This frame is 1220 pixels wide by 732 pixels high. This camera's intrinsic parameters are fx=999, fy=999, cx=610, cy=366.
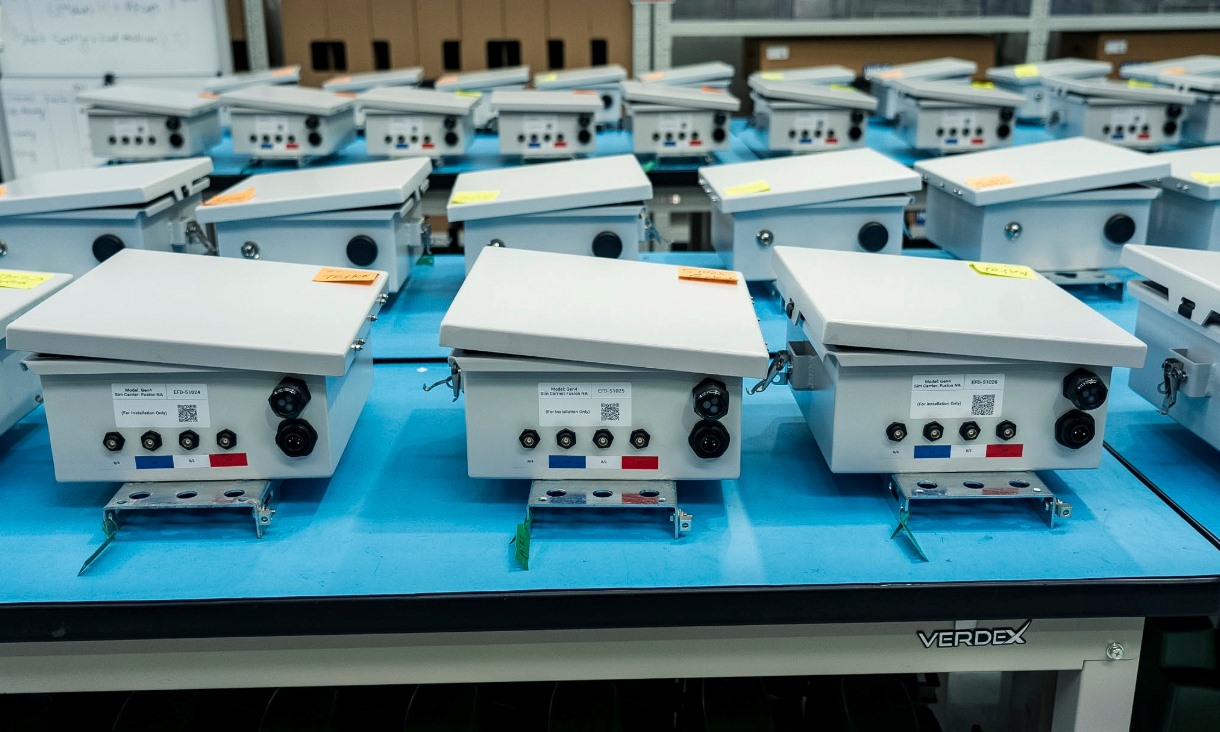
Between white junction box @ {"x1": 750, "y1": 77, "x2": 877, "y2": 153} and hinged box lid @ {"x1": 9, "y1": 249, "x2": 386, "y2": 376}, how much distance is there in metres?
1.91

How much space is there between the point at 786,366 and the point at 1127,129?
7.68 feet

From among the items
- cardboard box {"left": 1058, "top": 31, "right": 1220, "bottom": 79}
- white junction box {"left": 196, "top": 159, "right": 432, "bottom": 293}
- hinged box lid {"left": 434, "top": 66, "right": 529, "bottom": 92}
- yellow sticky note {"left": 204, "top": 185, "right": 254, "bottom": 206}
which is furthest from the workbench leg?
cardboard box {"left": 1058, "top": 31, "right": 1220, "bottom": 79}

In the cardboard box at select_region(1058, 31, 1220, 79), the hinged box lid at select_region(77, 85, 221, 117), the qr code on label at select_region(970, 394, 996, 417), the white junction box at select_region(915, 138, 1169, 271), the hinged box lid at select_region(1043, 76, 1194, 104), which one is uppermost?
the cardboard box at select_region(1058, 31, 1220, 79)

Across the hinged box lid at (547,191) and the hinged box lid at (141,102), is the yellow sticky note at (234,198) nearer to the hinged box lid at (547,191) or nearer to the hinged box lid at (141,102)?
the hinged box lid at (547,191)

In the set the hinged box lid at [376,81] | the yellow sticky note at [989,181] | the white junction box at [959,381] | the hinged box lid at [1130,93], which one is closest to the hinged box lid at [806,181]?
the yellow sticky note at [989,181]

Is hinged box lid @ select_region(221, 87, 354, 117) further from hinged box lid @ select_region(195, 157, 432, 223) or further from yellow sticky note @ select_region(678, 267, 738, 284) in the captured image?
yellow sticky note @ select_region(678, 267, 738, 284)

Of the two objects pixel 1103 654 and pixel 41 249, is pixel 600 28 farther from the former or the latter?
pixel 1103 654

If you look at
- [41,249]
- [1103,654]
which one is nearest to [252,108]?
[41,249]

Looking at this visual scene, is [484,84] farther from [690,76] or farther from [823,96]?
[823,96]

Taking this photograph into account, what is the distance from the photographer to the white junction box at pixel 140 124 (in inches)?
107

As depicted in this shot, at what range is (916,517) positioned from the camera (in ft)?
3.40

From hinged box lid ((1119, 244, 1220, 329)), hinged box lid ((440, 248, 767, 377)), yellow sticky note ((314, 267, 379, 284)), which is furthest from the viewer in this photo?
yellow sticky note ((314, 267, 379, 284))

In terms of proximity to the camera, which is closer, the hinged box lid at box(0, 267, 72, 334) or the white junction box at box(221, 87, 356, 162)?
the hinged box lid at box(0, 267, 72, 334)

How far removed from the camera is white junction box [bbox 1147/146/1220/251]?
1681 millimetres
